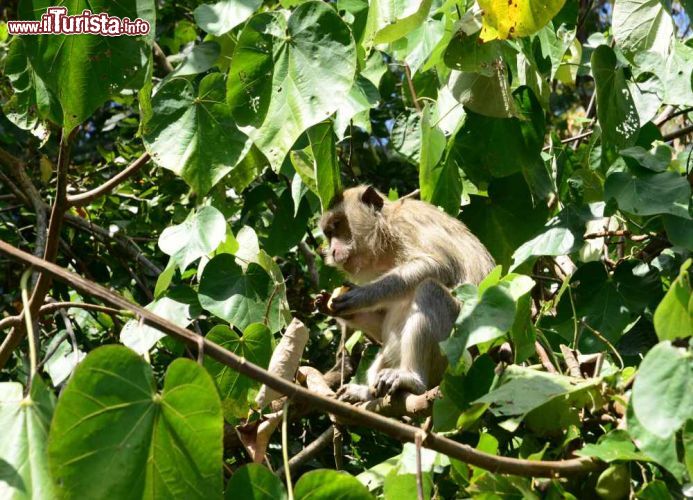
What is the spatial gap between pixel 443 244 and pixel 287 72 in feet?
8.18

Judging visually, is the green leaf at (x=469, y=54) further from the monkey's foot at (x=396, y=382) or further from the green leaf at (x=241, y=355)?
the monkey's foot at (x=396, y=382)

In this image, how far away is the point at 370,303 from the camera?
217 inches

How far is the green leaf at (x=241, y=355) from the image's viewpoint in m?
4.06

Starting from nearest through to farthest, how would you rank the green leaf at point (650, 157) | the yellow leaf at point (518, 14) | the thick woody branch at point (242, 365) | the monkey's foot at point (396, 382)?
the thick woody branch at point (242, 365), the yellow leaf at point (518, 14), the green leaf at point (650, 157), the monkey's foot at point (396, 382)

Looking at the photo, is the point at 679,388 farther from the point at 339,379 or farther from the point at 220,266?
the point at 339,379

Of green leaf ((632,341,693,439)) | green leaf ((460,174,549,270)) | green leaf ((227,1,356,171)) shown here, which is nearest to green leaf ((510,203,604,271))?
green leaf ((460,174,549,270))

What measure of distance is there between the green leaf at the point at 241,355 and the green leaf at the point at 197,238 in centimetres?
47

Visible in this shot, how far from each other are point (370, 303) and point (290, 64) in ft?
6.79

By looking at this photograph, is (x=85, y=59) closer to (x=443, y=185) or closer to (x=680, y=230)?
(x=443, y=185)

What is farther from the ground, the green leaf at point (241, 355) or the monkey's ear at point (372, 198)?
the green leaf at point (241, 355)

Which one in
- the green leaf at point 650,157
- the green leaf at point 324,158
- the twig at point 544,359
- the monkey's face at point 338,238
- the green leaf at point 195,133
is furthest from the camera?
the monkey's face at point 338,238

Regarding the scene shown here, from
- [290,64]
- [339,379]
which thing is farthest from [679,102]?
[339,379]

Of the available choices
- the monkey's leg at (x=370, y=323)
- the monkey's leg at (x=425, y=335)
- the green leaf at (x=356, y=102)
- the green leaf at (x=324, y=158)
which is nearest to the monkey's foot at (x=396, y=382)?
the monkey's leg at (x=425, y=335)

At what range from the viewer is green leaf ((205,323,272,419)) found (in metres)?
4.06
